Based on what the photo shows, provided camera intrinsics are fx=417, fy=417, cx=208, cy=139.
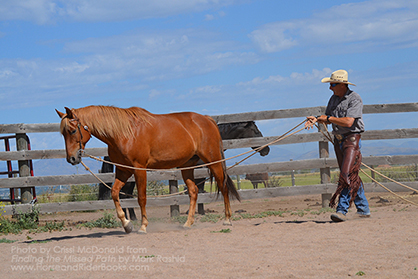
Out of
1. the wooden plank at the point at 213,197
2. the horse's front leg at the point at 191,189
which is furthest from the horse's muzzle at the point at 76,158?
the wooden plank at the point at 213,197

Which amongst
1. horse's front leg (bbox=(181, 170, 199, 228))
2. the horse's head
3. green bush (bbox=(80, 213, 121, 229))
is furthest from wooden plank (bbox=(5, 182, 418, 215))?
the horse's head

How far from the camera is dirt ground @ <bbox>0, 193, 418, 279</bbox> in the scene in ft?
11.7

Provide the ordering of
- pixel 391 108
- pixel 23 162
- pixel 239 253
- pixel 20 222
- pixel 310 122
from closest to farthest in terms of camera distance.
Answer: pixel 239 253 → pixel 310 122 → pixel 20 222 → pixel 391 108 → pixel 23 162

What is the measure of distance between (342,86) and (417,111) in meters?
2.85

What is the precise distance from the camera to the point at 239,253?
4.27 m

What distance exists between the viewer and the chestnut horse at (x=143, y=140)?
19.2ft

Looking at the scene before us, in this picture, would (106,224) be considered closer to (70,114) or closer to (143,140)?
(143,140)

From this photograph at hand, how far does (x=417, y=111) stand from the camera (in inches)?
310

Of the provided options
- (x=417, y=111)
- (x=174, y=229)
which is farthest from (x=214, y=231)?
(x=417, y=111)

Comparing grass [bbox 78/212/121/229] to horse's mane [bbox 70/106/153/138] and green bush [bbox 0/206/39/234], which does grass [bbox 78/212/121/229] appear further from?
horse's mane [bbox 70/106/153/138]

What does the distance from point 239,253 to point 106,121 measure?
284 centimetres

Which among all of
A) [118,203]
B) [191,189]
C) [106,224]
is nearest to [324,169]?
[191,189]

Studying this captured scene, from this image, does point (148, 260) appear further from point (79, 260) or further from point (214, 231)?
point (214, 231)

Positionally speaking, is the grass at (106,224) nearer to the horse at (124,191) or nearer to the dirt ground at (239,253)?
the horse at (124,191)
